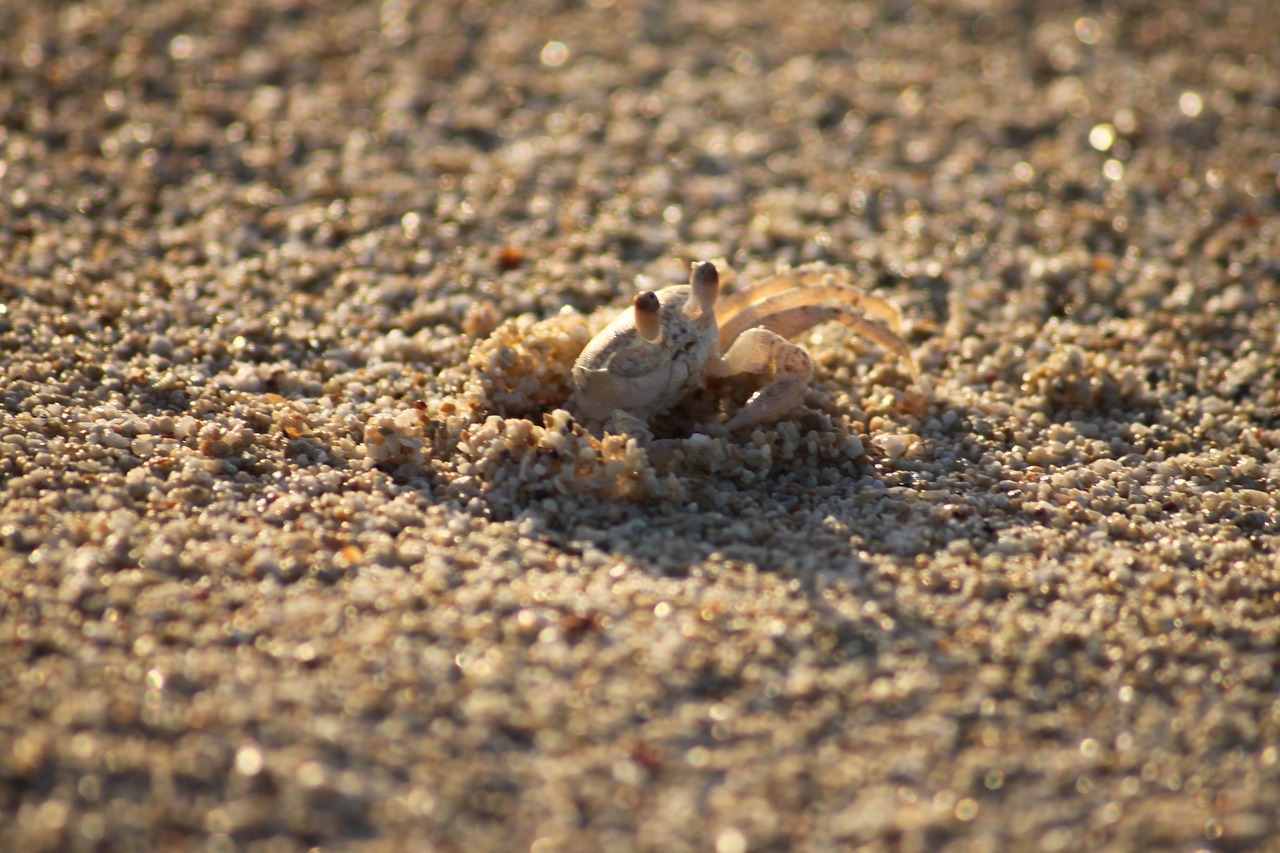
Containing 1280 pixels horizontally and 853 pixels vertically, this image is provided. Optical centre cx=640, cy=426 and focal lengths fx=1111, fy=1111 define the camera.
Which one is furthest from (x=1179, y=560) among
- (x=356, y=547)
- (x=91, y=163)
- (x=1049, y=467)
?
(x=91, y=163)

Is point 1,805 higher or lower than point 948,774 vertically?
higher

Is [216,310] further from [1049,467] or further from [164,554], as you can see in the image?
[1049,467]

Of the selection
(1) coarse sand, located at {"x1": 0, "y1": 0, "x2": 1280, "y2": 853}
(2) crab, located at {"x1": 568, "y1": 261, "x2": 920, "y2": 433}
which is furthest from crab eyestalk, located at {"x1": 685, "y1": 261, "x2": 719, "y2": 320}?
(1) coarse sand, located at {"x1": 0, "y1": 0, "x2": 1280, "y2": 853}

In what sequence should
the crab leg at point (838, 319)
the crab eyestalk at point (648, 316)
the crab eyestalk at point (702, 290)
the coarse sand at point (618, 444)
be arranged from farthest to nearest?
the crab leg at point (838, 319)
the crab eyestalk at point (702, 290)
the crab eyestalk at point (648, 316)
the coarse sand at point (618, 444)

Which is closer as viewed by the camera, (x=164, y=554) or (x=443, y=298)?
(x=164, y=554)

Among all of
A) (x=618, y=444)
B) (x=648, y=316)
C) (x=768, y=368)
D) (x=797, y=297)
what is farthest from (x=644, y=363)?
(x=797, y=297)

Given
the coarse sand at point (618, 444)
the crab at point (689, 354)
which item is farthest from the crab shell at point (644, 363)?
the coarse sand at point (618, 444)

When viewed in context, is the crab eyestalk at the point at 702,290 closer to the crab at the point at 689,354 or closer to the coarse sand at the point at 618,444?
the crab at the point at 689,354

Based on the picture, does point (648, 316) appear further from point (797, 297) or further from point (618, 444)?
point (797, 297)
